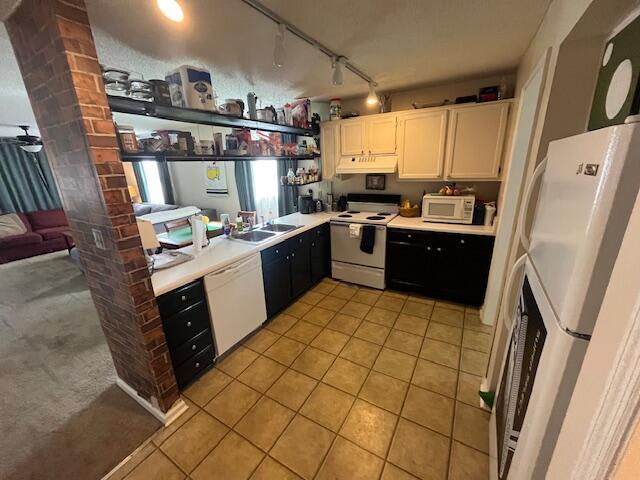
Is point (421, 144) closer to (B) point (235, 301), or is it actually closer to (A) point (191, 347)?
(B) point (235, 301)

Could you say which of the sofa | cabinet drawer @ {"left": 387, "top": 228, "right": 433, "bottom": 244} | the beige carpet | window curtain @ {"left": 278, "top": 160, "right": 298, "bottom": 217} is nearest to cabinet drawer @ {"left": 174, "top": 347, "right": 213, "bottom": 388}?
the beige carpet

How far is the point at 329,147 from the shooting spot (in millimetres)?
3523

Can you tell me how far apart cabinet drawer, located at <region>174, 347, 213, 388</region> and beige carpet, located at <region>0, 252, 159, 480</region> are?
11.1 inches

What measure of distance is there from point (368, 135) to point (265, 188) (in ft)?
8.00

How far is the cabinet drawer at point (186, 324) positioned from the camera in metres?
1.74

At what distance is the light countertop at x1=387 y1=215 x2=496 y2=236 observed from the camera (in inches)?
102

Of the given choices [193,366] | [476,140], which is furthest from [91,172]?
[476,140]

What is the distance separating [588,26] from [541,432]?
5.09ft

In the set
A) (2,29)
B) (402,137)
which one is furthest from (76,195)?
(402,137)

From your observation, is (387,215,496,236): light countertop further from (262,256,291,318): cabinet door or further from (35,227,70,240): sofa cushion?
(35,227,70,240): sofa cushion

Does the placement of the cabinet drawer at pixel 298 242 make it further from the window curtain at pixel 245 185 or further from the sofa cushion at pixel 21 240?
the sofa cushion at pixel 21 240

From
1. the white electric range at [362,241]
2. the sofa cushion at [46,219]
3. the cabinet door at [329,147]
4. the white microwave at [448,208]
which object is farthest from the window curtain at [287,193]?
the sofa cushion at [46,219]

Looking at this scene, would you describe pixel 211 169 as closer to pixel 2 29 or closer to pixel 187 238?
pixel 187 238

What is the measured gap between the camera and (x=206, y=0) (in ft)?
4.39
